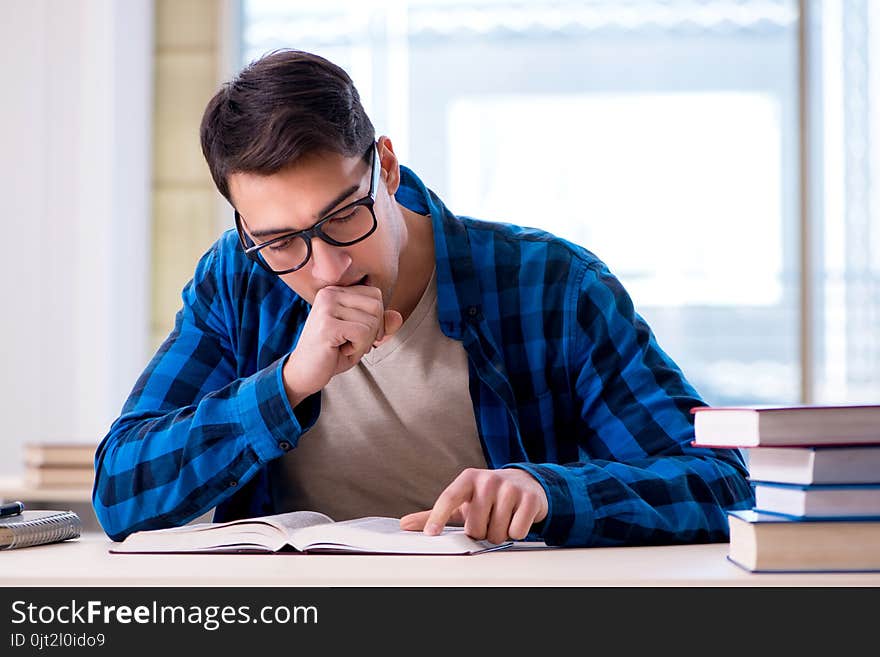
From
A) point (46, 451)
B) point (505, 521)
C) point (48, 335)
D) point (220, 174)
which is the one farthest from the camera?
point (48, 335)

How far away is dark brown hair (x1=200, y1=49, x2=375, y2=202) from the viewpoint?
3.90ft

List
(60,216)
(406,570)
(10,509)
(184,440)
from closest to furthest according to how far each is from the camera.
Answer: (406,570) < (10,509) < (184,440) < (60,216)

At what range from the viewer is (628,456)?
130cm

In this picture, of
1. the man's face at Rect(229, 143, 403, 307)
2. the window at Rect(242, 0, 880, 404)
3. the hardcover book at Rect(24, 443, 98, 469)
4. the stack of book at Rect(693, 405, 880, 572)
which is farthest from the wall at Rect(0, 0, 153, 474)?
the stack of book at Rect(693, 405, 880, 572)

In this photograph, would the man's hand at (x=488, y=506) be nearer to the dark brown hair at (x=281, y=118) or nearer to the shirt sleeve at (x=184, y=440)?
the shirt sleeve at (x=184, y=440)

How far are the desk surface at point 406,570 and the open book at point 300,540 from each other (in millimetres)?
16

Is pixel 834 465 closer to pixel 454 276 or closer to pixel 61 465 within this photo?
pixel 454 276

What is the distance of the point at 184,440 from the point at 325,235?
28cm

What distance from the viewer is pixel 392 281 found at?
4.31 feet

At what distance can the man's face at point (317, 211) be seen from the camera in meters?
1.19

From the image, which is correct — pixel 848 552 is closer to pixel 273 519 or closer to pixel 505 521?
pixel 505 521

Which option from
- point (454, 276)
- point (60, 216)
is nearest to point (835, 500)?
point (454, 276)
